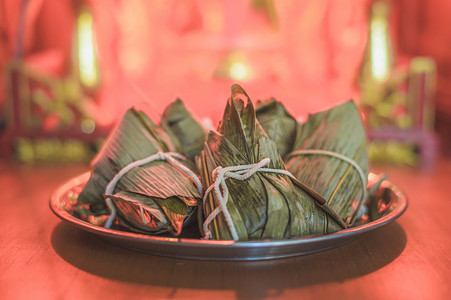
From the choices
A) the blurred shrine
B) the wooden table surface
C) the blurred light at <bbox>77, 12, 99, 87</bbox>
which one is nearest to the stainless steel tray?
the wooden table surface

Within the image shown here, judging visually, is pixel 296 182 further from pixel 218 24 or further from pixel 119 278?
pixel 218 24

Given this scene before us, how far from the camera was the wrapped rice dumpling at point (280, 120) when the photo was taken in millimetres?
958

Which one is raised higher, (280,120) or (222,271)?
(280,120)

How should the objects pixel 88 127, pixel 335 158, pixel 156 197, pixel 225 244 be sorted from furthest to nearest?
pixel 88 127 → pixel 335 158 → pixel 156 197 → pixel 225 244

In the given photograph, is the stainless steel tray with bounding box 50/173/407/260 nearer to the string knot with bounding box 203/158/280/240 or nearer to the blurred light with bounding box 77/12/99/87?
the string knot with bounding box 203/158/280/240

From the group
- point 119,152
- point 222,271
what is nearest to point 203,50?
point 119,152

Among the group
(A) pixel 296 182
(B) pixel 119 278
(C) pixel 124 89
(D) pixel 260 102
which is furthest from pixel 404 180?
(C) pixel 124 89

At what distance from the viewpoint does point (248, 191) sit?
0.75 meters

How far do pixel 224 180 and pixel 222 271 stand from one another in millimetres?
140

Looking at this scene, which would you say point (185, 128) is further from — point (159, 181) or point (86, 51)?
point (86, 51)

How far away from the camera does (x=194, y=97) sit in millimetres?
2270

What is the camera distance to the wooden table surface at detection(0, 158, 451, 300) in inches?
26.4

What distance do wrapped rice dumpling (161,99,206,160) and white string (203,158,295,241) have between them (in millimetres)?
227

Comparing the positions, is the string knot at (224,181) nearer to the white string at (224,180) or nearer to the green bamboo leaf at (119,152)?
the white string at (224,180)
